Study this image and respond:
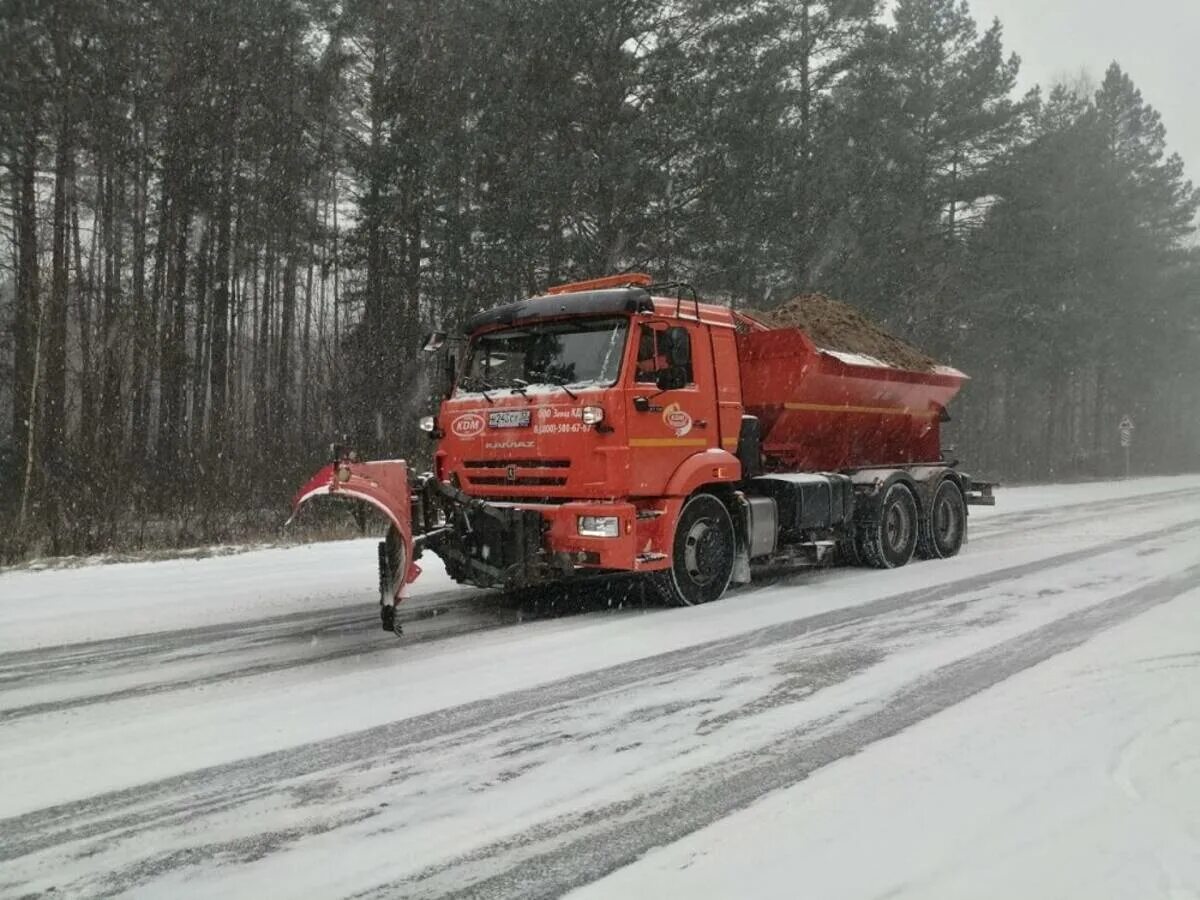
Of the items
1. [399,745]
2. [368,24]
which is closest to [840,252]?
[368,24]

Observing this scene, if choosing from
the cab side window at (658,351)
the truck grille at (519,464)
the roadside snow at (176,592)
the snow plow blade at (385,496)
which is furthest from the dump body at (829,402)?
the snow plow blade at (385,496)

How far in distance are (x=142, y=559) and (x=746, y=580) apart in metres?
7.70

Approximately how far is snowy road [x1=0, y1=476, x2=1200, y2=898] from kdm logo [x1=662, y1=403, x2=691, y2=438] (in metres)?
1.61

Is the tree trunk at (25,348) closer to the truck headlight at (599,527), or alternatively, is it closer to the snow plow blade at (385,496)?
the snow plow blade at (385,496)

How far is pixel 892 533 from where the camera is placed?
1180 centimetres

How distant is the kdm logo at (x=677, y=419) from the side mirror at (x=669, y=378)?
0.67 feet

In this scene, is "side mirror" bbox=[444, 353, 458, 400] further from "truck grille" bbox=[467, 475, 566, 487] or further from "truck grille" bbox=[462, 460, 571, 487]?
"truck grille" bbox=[467, 475, 566, 487]

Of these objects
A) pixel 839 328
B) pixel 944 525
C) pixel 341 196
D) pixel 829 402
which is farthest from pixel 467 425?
pixel 341 196

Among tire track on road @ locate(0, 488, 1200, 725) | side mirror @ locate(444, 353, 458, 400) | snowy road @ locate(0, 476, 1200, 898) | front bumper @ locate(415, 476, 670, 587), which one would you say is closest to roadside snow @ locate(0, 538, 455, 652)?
snowy road @ locate(0, 476, 1200, 898)

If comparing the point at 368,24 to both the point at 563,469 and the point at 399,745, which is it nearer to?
the point at 563,469

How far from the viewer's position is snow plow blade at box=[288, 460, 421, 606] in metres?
6.99

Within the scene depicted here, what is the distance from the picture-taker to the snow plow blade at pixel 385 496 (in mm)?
6988

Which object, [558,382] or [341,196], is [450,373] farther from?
[341,196]

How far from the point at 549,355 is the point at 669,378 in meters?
1.12
